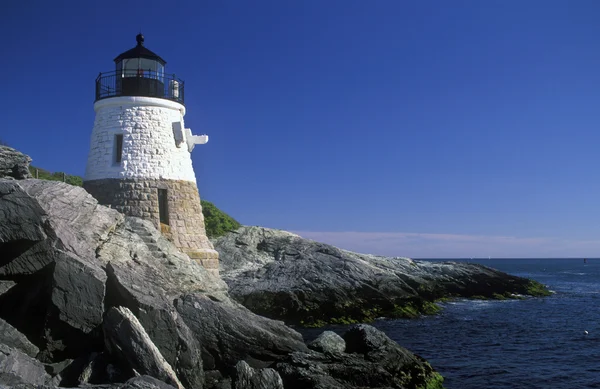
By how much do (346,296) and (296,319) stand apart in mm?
3556

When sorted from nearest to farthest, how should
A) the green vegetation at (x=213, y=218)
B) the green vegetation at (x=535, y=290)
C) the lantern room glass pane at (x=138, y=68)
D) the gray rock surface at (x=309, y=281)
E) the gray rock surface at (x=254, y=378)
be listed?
the gray rock surface at (x=254, y=378), the lantern room glass pane at (x=138, y=68), the gray rock surface at (x=309, y=281), the green vegetation at (x=213, y=218), the green vegetation at (x=535, y=290)

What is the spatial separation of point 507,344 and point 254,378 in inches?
580

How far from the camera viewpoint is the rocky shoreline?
39.2 ft

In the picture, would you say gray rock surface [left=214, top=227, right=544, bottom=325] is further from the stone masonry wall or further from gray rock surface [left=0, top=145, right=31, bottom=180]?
gray rock surface [left=0, top=145, right=31, bottom=180]

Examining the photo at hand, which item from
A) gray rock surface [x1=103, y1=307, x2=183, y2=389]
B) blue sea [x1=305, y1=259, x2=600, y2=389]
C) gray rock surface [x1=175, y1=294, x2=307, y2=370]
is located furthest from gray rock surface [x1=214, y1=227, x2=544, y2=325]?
gray rock surface [x1=103, y1=307, x2=183, y2=389]

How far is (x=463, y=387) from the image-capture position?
16531 mm

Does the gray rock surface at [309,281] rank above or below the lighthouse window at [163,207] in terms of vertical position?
below

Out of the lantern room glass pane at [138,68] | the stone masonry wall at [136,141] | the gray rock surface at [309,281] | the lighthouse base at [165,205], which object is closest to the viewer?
the lighthouse base at [165,205]

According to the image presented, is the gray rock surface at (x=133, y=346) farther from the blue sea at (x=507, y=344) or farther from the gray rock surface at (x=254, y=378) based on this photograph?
the blue sea at (x=507, y=344)

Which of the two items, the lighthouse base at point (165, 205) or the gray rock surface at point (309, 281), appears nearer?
the lighthouse base at point (165, 205)

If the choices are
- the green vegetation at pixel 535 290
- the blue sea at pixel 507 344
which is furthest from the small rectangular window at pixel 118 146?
the green vegetation at pixel 535 290

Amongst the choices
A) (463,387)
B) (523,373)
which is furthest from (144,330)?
(523,373)

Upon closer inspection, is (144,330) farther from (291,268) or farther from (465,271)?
(465,271)

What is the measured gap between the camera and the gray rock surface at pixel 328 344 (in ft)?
49.8
